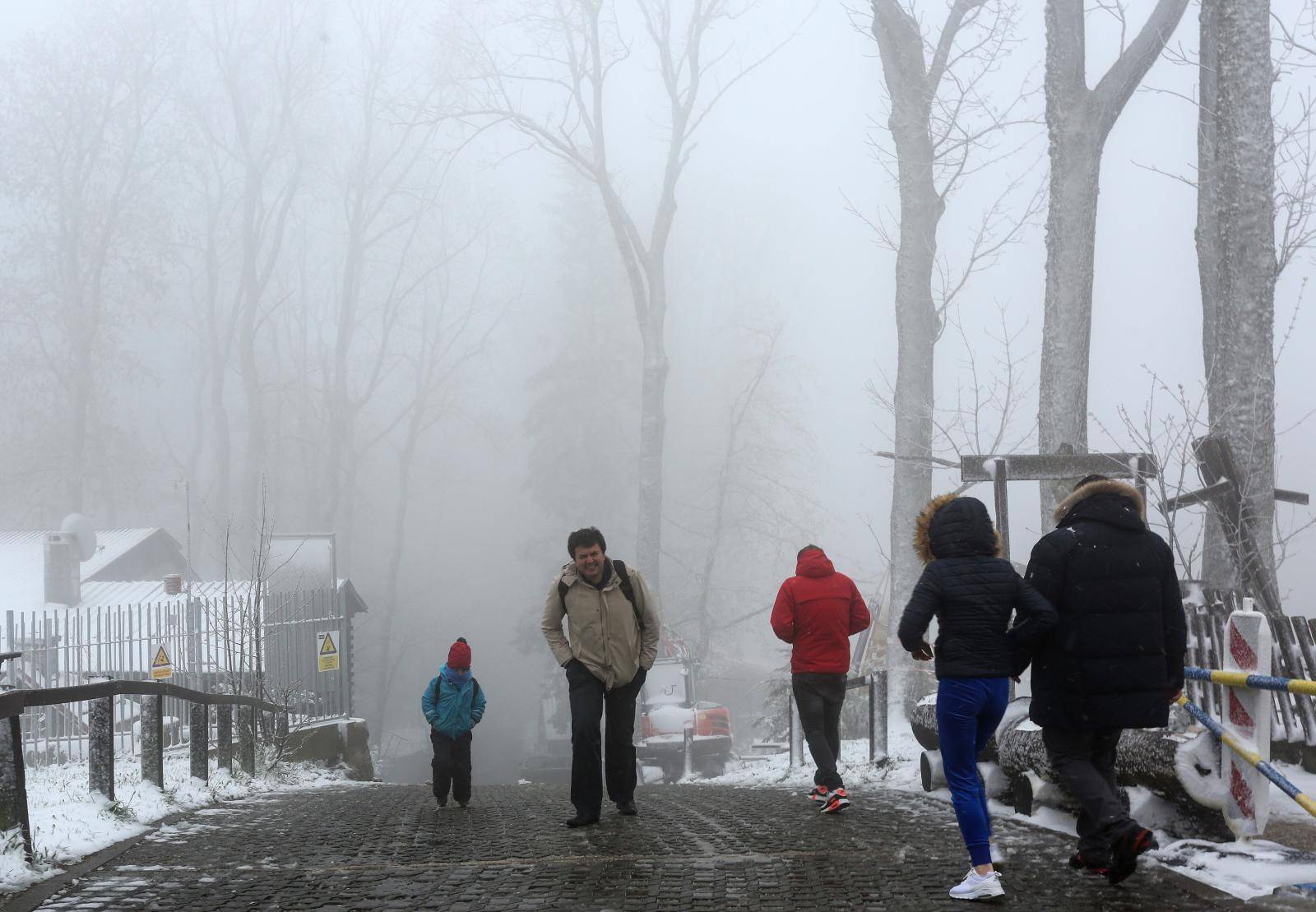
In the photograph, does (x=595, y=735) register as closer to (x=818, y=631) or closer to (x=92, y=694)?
(x=818, y=631)

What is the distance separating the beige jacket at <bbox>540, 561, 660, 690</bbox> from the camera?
801 centimetres

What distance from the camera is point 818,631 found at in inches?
353

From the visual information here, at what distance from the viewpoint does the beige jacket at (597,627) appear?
801cm

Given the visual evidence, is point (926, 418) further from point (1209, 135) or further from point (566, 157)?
point (566, 157)

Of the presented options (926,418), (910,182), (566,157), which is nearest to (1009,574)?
(926,418)

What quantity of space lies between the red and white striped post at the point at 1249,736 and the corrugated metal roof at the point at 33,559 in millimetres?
27859

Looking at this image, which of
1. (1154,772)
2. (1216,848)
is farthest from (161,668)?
(1216,848)

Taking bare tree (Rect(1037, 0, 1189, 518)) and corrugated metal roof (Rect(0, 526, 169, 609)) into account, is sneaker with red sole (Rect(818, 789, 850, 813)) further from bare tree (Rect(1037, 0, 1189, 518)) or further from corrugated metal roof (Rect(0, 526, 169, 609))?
corrugated metal roof (Rect(0, 526, 169, 609))

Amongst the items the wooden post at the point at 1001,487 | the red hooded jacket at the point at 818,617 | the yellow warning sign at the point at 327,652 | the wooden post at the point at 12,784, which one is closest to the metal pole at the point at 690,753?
the yellow warning sign at the point at 327,652

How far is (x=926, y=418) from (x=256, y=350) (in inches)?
2210

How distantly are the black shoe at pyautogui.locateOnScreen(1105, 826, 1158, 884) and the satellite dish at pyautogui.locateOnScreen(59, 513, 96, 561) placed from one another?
27.8 m

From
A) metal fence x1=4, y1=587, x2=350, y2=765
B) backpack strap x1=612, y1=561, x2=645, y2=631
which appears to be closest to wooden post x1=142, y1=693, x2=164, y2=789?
backpack strap x1=612, y1=561, x2=645, y2=631

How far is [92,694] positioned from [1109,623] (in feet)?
19.7

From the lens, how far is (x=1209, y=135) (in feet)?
45.3
